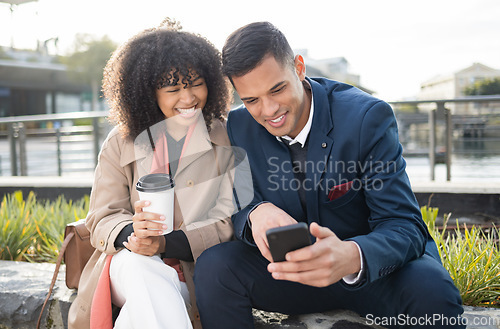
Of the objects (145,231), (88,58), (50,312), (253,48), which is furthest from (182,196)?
(88,58)

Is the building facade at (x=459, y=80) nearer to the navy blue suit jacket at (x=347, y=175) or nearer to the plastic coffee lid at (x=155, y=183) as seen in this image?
the navy blue suit jacket at (x=347, y=175)

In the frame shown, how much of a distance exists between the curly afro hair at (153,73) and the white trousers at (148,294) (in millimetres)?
680

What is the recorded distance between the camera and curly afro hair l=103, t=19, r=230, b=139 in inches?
84.0

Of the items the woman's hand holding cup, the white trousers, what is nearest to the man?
the white trousers

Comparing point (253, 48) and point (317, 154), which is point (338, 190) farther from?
point (253, 48)

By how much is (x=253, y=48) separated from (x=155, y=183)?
2.28 ft

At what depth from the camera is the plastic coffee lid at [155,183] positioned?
5.41 ft

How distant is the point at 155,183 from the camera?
165cm

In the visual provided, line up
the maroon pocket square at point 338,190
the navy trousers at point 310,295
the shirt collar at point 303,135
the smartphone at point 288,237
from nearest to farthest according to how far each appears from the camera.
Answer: the smartphone at point 288,237 → the navy trousers at point 310,295 → the maroon pocket square at point 338,190 → the shirt collar at point 303,135

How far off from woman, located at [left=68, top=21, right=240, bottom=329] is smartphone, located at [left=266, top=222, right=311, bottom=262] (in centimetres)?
55

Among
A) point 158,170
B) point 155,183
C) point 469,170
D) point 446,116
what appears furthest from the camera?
point 469,170

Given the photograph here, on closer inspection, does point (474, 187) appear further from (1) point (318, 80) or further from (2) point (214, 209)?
(2) point (214, 209)

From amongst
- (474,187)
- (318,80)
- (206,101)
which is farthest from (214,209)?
(474,187)

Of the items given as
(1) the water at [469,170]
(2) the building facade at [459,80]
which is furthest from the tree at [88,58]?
(1) the water at [469,170]
